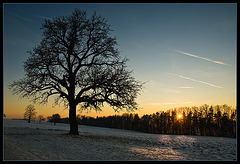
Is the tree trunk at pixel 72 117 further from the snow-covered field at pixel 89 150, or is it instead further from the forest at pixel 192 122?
the forest at pixel 192 122

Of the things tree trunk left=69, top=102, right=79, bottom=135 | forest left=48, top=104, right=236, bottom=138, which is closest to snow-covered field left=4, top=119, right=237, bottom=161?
tree trunk left=69, top=102, right=79, bottom=135

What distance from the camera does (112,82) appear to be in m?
17.0

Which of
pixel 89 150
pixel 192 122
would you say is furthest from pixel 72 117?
pixel 192 122

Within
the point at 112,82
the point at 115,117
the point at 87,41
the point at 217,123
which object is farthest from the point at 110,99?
the point at 115,117

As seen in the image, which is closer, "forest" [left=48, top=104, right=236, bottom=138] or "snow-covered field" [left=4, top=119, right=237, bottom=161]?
"snow-covered field" [left=4, top=119, right=237, bottom=161]

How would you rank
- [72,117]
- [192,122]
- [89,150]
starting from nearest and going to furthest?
[89,150] < [72,117] < [192,122]

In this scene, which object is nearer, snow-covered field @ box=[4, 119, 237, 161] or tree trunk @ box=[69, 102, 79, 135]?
snow-covered field @ box=[4, 119, 237, 161]

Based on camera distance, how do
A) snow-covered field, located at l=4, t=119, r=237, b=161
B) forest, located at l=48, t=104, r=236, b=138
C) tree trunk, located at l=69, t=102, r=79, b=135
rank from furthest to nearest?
forest, located at l=48, t=104, r=236, b=138 → tree trunk, located at l=69, t=102, r=79, b=135 → snow-covered field, located at l=4, t=119, r=237, b=161

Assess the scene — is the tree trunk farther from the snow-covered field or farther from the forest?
the forest

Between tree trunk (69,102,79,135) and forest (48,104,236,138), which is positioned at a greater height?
tree trunk (69,102,79,135)

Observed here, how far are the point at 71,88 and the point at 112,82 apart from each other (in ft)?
16.1

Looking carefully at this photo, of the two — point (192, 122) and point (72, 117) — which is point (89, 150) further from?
point (192, 122)

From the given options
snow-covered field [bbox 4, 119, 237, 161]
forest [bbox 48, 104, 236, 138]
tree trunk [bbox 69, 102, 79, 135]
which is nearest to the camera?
snow-covered field [bbox 4, 119, 237, 161]

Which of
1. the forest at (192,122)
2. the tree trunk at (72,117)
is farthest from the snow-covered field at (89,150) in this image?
the forest at (192,122)
